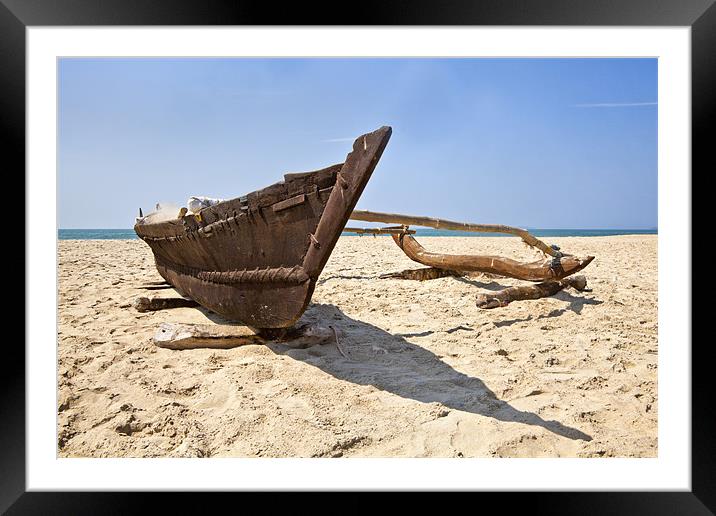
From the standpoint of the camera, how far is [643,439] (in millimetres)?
1992

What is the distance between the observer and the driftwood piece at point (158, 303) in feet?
13.9

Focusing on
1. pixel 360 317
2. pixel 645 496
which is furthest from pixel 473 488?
pixel 360 317

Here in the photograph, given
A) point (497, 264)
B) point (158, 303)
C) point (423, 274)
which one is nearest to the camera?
point (158, 303)

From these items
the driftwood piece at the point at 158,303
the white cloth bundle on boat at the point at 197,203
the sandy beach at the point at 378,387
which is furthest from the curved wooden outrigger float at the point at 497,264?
the driftwood piece at the point at 158,303

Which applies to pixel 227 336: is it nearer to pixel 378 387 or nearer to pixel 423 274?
pixel 378 387

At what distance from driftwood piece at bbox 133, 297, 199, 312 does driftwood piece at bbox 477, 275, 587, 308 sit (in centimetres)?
352

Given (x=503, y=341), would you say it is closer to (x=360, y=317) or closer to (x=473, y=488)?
(x=360, y=317)
